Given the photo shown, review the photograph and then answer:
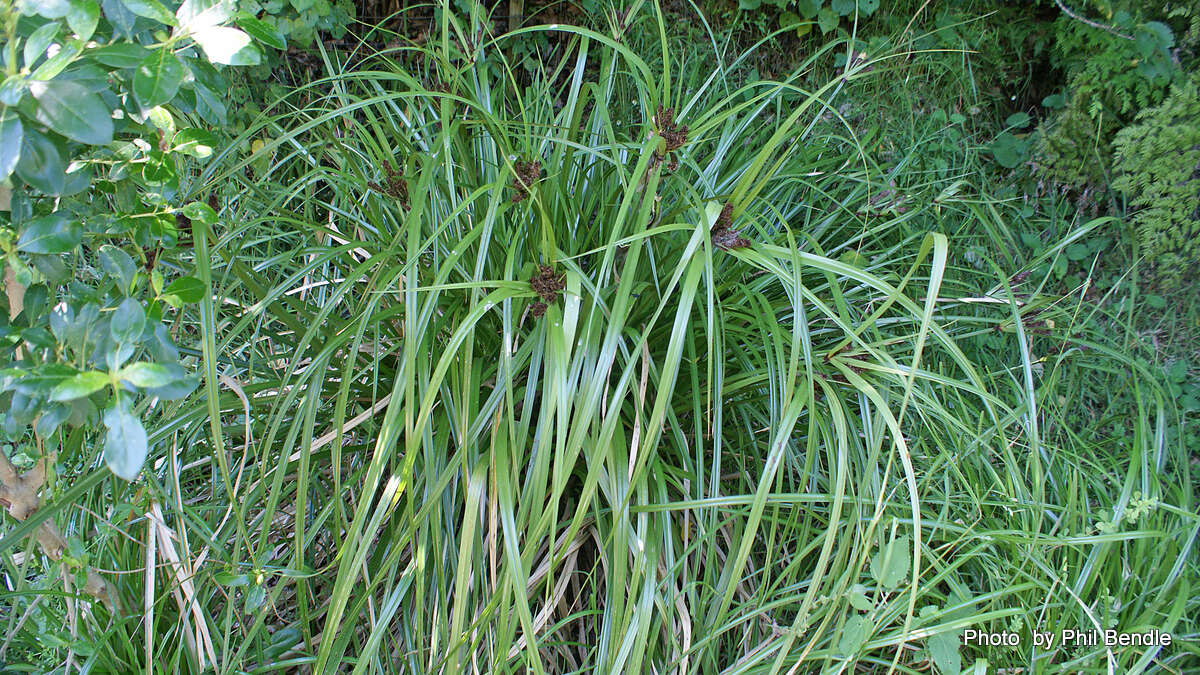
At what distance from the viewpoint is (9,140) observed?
0.73m

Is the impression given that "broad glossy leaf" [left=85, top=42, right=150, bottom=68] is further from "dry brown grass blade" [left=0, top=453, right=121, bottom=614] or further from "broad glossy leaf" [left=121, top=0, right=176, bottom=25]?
"dry brown grass blade" [left=0, top=453, right=121, bottom=614]

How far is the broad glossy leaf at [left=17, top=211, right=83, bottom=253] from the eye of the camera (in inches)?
35.1

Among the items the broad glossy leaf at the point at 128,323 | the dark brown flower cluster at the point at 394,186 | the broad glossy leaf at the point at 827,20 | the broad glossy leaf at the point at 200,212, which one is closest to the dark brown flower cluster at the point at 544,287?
the dark brown flower cluster at the point at 394,186

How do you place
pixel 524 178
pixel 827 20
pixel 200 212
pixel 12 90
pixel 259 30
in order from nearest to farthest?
1. pixel 12 90
2. pixel 259 30
3. pixel 200 212
4. pixel 524 178
5. pixel 827 20

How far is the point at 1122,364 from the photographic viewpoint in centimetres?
207

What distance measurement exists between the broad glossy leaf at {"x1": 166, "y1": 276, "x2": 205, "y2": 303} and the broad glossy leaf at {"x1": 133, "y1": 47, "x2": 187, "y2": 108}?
0.74 feet

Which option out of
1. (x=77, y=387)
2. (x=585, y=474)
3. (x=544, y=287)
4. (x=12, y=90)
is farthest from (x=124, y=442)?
(x=585, y=474)

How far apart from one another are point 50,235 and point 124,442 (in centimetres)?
Result: 30

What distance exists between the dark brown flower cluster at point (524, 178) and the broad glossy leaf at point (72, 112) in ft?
2.24

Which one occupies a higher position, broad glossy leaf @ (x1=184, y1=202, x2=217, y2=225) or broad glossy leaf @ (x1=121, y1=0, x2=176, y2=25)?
broad glossy leaf @ (x1=121, y1=0, x2=176, y2=25)

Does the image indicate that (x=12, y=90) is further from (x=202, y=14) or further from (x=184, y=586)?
(x=184, y=586)

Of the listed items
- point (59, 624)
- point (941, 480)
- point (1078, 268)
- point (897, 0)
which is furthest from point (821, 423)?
point (897, 0)

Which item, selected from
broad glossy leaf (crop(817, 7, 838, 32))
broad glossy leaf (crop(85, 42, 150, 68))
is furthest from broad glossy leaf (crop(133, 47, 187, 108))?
broad glossy leaf (crop(817, 7, 838, 32))

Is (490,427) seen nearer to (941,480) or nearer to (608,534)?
(608,534)
